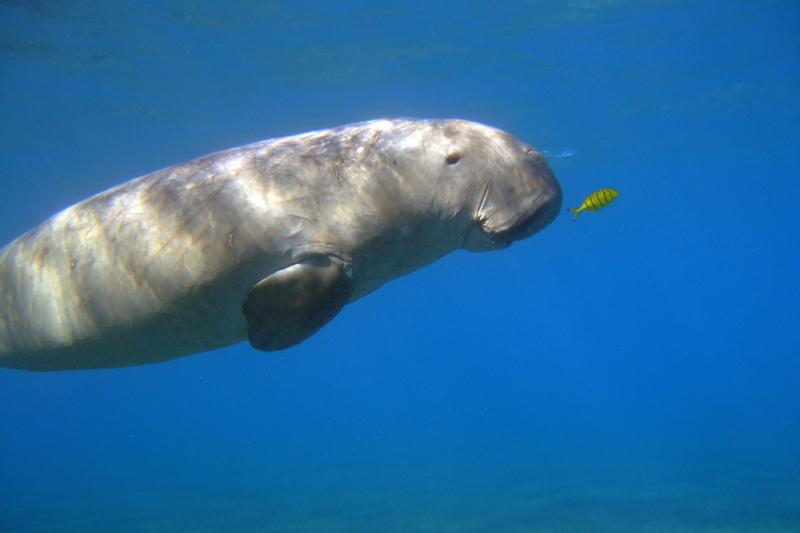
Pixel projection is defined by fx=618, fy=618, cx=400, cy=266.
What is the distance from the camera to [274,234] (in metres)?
3.29

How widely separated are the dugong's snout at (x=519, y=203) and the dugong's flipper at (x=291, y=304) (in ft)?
2.98

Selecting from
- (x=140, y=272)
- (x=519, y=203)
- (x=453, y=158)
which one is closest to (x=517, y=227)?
(x=519, y=203)

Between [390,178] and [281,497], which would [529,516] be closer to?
[281,497]

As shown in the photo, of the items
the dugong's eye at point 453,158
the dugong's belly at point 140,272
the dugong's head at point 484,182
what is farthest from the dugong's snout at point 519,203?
the dugong's belly at point 140,272

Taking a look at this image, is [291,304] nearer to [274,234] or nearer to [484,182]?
[274,234]

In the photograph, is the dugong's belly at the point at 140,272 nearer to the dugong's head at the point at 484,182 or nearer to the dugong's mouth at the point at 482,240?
the dugong's head at the point at 484,182

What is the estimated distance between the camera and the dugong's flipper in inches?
117

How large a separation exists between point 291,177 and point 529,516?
9896mm

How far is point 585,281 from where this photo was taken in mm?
93000

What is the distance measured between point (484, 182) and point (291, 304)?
124 centimetres

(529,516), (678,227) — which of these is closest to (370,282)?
(529,516)

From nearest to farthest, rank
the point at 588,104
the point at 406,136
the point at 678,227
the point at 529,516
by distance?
1. the point at 406,136
2. the point at 529,516
3. the point at 588,104
4. the point at 678,227

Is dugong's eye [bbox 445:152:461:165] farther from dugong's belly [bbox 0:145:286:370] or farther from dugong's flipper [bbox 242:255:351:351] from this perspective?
dugong's belly [bbox 0:145:286:370]

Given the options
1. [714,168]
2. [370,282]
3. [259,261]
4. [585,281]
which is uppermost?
[585,281]
